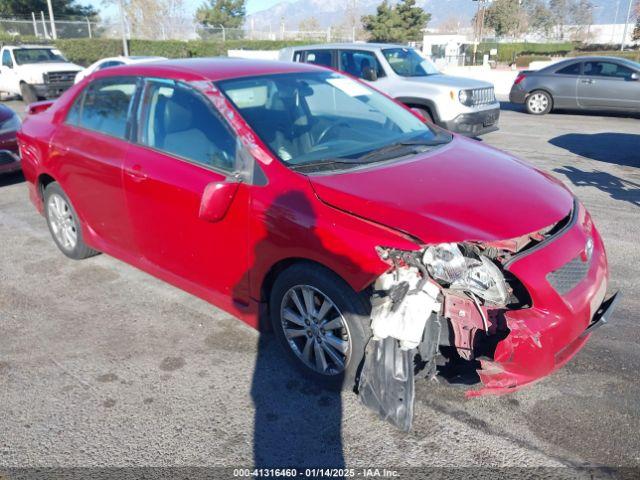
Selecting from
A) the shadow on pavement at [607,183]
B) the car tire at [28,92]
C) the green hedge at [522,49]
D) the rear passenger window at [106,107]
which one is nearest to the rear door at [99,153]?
the rear passenger window at [106,107]

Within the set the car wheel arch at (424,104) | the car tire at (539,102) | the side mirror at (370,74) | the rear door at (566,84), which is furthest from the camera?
the car tire at (539,102)

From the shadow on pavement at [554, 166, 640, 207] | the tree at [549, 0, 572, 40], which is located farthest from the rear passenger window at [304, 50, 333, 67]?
the tree at [549, 0, 572, 40]

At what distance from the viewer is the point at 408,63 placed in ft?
35.5

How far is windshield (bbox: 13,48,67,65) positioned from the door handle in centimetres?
1654

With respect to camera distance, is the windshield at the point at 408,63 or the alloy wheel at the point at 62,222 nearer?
the alloy wheel at the point at 62,222

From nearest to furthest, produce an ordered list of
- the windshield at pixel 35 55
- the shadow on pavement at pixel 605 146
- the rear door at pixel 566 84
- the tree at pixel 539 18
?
the shadow on pavement at pixel 605 146 → the rear door at pixel 566 84 → the windshield at pixel 35 55 → the tree at pixel 539 18

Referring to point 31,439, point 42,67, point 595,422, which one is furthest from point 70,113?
point 42,67

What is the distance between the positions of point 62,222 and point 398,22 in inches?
2149

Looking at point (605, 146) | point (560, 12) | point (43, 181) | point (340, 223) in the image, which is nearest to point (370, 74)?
point (605, 146)

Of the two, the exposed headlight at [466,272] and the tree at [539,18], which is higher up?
the tree at [539,18]

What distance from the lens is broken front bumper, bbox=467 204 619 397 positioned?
268 cm

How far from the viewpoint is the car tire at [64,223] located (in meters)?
4.90

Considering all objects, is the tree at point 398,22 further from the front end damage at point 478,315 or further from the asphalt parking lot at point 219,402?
the front end damage at point 478,315

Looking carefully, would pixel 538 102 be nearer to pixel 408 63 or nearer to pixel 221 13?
pixel 408 63
